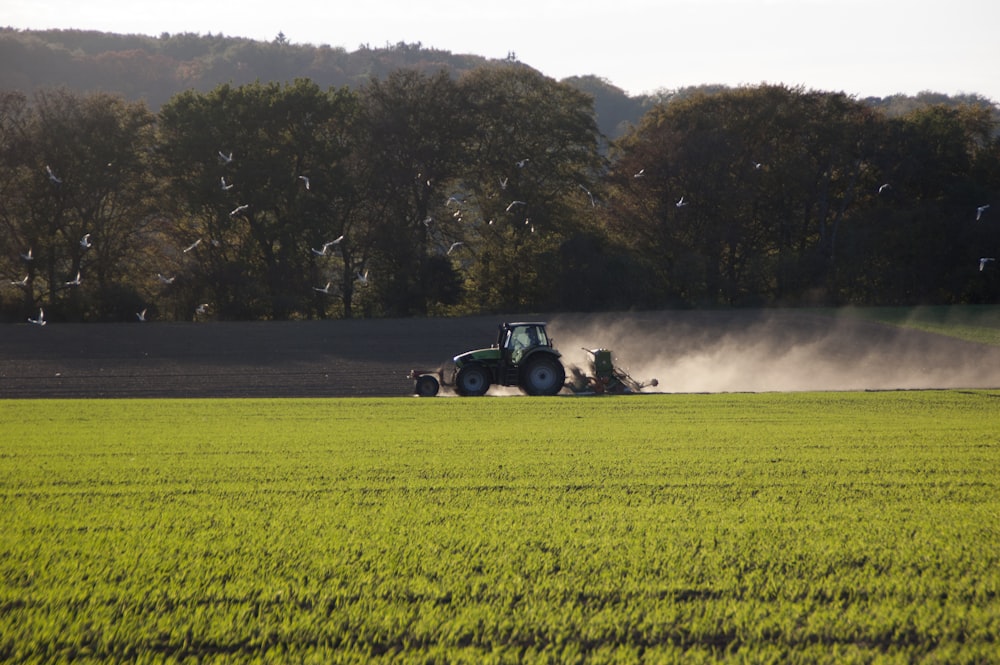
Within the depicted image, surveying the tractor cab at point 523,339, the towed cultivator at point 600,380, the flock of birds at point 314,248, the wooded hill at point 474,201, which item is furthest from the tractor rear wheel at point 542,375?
the wooded hill at point 474,201

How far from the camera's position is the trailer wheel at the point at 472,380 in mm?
22062

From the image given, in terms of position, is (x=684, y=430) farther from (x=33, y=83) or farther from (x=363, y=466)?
(x=33, y=83)

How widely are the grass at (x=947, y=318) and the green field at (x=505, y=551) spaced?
24793 mm

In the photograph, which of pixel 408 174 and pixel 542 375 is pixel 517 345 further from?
pixel 408 174

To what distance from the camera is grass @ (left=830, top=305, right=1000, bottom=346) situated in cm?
3509

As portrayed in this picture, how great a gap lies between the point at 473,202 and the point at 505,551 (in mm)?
45534

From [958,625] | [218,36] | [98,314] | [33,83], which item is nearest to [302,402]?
[958,625]

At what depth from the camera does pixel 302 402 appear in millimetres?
21062

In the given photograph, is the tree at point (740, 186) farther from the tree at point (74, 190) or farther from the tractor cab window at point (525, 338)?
the tractor cab window at point (525, 338)

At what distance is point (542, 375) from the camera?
71.6ft

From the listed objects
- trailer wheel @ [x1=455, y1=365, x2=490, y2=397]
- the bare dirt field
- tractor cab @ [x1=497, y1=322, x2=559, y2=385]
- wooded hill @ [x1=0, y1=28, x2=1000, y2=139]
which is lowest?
the bare dirt field

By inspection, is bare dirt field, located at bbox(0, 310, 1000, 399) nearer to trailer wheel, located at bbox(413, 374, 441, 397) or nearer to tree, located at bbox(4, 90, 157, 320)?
trailer wheel, located at bbox(413, 374, 441, 397)

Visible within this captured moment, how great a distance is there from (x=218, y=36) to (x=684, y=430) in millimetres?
114514

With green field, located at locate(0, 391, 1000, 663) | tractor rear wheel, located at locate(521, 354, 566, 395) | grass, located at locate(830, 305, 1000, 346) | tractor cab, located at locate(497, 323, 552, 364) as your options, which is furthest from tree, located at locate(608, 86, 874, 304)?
green field, located at locate(0, 391, 1000, 663)
